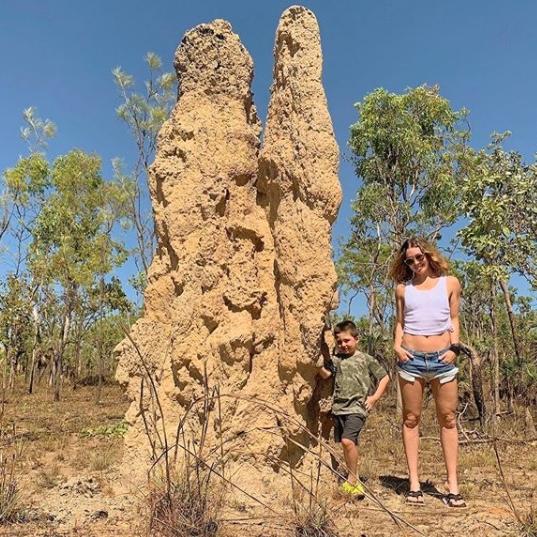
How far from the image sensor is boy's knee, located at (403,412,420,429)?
378 cm

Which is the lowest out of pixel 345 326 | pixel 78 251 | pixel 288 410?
pixel 288 410

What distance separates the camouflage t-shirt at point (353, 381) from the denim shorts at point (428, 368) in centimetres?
39

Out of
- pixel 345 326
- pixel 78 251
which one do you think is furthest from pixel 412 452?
pixel 78 251

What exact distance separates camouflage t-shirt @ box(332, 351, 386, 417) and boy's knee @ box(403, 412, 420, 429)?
314 mm

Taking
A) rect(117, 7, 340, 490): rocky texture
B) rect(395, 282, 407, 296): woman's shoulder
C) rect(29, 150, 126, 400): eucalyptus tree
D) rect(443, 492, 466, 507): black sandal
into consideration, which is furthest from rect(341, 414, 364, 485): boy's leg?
rect(29, 150, 126, 400): eucalyptus tree

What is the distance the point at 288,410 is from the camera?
3963 mm

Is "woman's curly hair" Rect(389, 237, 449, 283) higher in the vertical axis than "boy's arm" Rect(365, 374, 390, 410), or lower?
higher

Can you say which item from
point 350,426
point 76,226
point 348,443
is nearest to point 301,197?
point 350,426

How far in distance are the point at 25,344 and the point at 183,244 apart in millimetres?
17257

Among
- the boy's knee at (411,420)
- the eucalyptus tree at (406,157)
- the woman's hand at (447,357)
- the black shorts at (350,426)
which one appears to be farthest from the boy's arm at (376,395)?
the eucalyptus tree at (406,157)

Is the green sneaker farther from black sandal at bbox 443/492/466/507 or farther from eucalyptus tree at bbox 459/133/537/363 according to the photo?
eucalyptus tree at bbox 459/133/537/363

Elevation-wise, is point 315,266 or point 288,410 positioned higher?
point 315,266

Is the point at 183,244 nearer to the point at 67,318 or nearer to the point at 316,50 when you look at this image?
the point at 316,50

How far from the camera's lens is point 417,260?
3.81 metres
